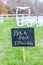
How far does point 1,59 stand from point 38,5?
75.4 ft

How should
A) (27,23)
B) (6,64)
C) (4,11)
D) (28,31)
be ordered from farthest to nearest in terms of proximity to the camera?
(4,11) < (27,23) < (6,64) < (28,31)

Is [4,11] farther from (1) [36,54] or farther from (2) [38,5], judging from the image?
(1) [36,54]

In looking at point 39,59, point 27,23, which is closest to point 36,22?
point 27,23

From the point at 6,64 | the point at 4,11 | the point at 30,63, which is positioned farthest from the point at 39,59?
the point at 4,11

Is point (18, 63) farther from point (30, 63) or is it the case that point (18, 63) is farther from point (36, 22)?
point (36, 22)

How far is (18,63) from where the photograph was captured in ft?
16.4

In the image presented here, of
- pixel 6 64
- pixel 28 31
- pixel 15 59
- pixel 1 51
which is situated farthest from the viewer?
pixel 1 51

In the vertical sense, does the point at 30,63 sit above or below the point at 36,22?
below

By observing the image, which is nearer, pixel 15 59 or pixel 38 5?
pixel 15 59

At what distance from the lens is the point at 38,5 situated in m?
27.9

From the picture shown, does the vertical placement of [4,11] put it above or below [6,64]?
above

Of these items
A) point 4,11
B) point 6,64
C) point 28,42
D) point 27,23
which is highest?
point 4,11

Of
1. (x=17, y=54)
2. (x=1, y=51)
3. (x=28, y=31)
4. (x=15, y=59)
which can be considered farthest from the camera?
(x=1, y=51)

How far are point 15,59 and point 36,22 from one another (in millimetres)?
8681
